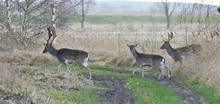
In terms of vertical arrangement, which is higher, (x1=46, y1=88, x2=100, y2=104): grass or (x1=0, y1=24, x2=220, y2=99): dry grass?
(x1=0, y1=24, x2=220, y2=99): dry grass

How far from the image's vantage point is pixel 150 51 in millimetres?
24516

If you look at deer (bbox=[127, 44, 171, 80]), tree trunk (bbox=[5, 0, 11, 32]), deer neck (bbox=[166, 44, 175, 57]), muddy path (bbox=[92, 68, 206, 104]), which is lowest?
muddy path (bbox=[92, 68, 206, 104])

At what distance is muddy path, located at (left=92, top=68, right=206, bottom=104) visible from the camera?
14773 millimetres

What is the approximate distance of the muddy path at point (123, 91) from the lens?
14.8m

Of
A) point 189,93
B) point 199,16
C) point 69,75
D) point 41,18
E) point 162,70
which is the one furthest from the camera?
point 41,18

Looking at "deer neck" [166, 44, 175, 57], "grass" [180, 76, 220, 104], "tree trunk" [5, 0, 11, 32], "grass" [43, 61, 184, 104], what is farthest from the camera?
"tree trunk" [5, 0, 11, 32]

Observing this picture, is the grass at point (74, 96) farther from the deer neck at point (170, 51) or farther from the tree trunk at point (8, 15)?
the tree trunk at point (8, 15)

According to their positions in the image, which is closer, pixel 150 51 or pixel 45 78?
pixel 45 78

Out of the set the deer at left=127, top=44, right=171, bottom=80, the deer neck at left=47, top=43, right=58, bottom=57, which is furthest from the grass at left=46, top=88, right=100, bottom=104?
the deer neck at left=47, top=43, right=58, bottom=57

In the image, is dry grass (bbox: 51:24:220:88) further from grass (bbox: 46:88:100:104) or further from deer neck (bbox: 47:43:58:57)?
deer neck (bbox: 47:43:58:57)

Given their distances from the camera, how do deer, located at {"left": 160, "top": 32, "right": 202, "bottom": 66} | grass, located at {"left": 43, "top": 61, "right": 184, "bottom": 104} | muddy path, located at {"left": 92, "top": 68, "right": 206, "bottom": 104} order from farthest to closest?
deer, located at {"left": 160, "top": 32, "right": 202, "bottom": 66} < muddy path, located at {"left": 92, "top": 68, "right": 206, "bottom": 104} < grass, located at {"left": 43, "top": 61, "right": 184, "bottom": 104}

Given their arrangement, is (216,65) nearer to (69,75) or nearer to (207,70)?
(207,70)

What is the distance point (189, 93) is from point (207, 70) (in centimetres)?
193

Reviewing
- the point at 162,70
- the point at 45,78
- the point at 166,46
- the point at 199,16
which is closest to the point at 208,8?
the point at 199,16
